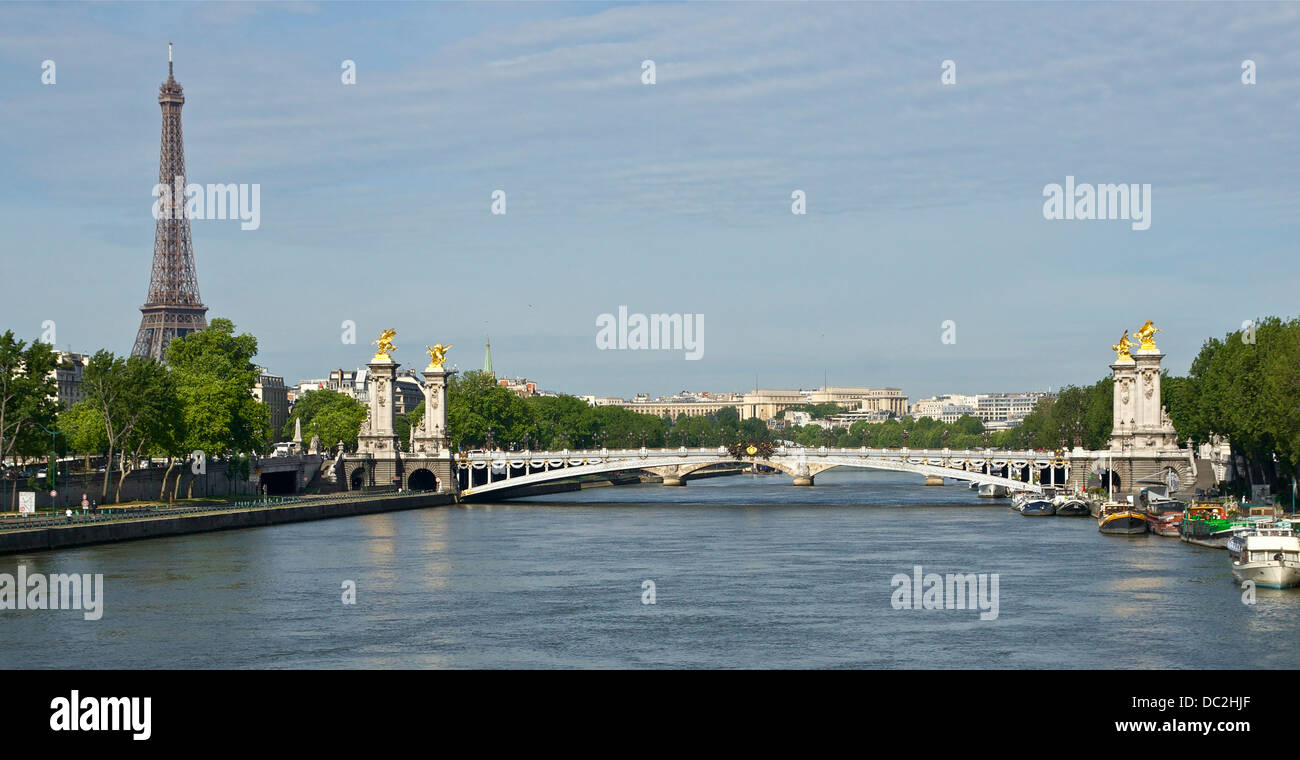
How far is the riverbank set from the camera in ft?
155

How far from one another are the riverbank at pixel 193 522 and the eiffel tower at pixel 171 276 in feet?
101

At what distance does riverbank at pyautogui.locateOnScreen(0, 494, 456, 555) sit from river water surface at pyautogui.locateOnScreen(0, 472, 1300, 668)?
3.14ft

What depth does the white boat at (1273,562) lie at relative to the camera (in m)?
38.5

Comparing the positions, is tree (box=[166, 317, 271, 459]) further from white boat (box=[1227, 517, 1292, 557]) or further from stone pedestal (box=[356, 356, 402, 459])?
white boat (box=[1227, 517, 1292, 557])

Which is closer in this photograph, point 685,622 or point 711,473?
point 685,622

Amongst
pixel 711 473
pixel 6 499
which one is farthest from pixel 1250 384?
pixel 711 473

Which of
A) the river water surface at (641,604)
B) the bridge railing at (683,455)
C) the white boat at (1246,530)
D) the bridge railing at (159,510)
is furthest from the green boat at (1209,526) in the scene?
the bridge railing at (159,510)

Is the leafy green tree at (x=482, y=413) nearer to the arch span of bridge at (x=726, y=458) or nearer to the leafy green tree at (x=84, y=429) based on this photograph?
the arch span of bridge at (x=726, y=458)

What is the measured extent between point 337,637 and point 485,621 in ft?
12.8

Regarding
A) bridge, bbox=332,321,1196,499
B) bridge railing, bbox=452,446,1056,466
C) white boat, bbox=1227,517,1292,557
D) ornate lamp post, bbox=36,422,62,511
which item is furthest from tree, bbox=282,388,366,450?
white boat, bbox=1227,517,1292,557

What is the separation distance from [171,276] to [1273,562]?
86.3 metres

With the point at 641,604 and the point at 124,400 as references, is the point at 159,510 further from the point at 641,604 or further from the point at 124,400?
the point at 641,604
